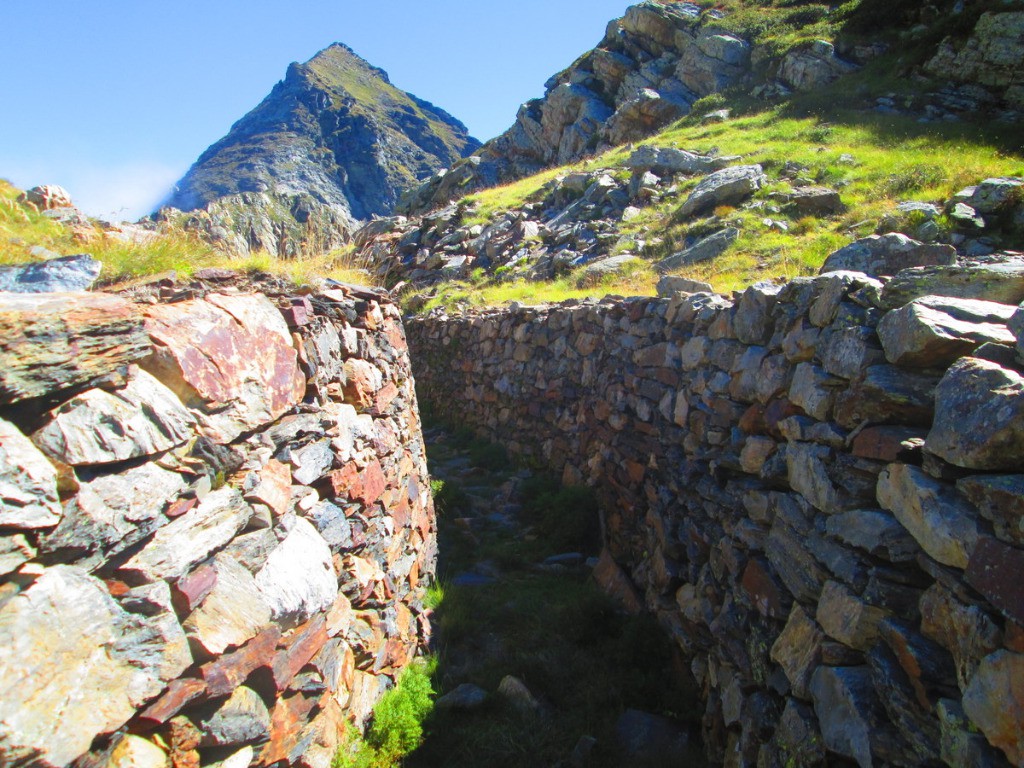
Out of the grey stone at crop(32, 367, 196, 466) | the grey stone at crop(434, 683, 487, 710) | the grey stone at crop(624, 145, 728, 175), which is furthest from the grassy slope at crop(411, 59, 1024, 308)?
the grey stone at crop(32, 367, 196, 466)

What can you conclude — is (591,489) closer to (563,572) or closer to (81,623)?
(563,572)

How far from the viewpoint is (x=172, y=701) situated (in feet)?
6.98

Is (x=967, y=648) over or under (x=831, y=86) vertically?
under

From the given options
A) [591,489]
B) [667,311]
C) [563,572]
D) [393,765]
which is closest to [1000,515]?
[393,765]

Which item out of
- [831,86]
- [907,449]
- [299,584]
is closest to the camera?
[907,449]

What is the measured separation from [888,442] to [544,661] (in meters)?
2.76

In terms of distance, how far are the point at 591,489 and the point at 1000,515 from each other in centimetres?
483

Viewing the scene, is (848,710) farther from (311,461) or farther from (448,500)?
(448,500)

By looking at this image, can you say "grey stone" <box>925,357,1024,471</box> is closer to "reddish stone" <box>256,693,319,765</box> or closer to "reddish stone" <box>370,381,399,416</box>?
"reddish stone" <box>256,693,319,765</box>

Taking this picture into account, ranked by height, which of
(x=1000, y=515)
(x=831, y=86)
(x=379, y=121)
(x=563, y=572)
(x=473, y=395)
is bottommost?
(x=563, y=572)

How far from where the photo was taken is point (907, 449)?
2.30m

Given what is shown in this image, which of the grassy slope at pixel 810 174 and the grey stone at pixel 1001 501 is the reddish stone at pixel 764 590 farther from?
the grassy slope at pixel 810 174

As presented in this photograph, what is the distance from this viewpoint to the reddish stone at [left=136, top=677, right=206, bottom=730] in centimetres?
206

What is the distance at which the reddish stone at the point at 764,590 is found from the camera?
3.01 metres
